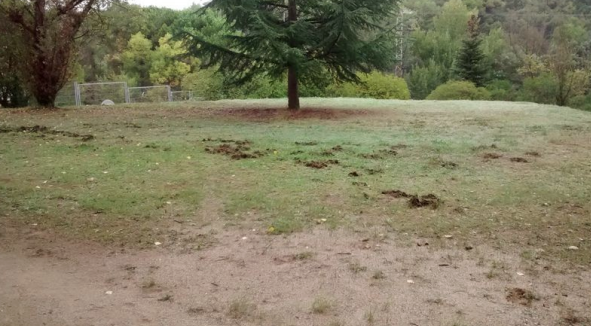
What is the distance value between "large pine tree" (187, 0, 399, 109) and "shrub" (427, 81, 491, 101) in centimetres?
1847

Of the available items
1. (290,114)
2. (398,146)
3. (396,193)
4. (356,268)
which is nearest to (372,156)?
(398,146)

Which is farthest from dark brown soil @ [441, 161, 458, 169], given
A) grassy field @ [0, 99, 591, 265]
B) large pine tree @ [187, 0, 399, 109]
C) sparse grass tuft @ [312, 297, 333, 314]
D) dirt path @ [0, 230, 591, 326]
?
large pine tree @ [187, 0, 399, 109]

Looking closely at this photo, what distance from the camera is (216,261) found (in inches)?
169

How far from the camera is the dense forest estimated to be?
64.2ft

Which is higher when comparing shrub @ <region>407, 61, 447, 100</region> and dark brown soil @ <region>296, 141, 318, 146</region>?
shrub @ <region>407, 61, 447, 100</region>

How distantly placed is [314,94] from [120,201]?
1045 inches

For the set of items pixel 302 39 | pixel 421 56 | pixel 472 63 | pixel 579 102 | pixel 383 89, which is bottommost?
pixel 579 102

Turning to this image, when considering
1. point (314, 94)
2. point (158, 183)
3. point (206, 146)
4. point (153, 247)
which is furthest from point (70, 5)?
point (314, 94)

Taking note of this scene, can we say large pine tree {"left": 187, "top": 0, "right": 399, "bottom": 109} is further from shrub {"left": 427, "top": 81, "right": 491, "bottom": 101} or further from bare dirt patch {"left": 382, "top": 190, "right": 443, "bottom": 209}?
shrub {"left": 427, "top": 81, "right": 491, "bottom": 101}

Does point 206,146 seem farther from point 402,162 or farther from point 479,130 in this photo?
point 479,130

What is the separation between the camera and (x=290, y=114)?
14453mm

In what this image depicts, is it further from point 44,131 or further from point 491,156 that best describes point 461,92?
point 44,131

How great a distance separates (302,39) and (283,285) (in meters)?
11.0

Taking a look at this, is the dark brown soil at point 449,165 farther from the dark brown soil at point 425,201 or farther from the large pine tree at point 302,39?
the large pine tree at point 302,39
